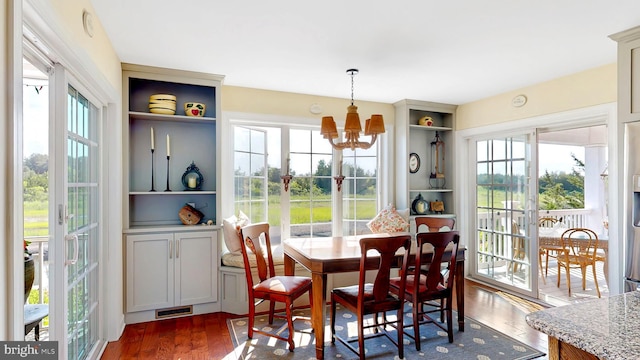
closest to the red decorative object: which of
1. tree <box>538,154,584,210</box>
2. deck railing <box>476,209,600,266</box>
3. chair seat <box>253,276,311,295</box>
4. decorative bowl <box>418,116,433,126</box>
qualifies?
chair seat <box>253,276,311,295</box>

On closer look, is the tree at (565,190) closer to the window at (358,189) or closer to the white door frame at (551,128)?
the white door frame at (551,128)

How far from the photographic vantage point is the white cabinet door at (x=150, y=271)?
3121 mm

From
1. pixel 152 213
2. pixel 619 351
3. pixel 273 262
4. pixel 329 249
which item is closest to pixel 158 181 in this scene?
pixel 152 213

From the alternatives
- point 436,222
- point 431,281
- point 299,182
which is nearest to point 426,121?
point 436,222

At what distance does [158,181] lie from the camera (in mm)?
3494

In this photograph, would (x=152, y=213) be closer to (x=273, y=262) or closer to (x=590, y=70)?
(x=273, y=262)

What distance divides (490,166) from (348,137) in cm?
238

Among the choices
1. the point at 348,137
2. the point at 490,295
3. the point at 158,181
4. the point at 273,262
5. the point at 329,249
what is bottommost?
the point at 490,295

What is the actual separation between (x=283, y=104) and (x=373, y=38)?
173cm

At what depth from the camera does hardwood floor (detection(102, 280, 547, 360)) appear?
2.62m

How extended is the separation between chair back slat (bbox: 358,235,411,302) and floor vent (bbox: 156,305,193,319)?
1.86m

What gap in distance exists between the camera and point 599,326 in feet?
3.28

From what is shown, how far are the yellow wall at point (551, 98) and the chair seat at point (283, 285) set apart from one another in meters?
3.09

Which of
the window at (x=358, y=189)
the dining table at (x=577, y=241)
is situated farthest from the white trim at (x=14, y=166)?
the dining table at (x=577, y=241)
